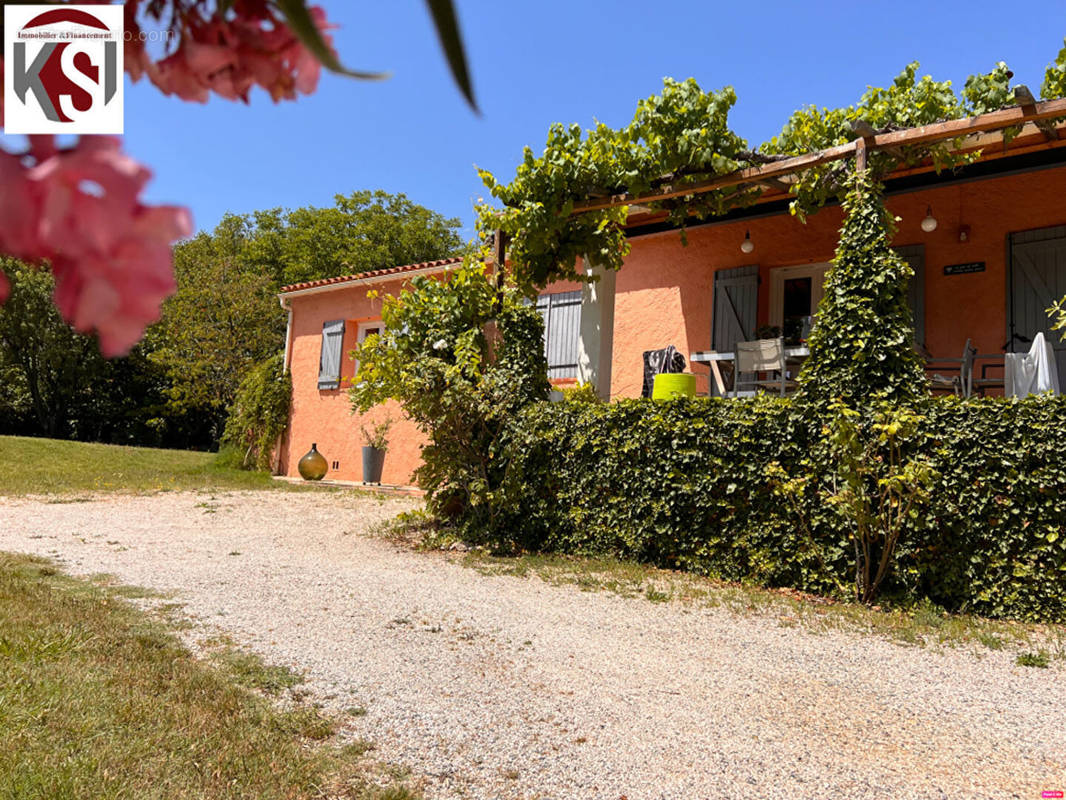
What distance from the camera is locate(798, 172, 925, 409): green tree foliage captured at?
17.4 feet

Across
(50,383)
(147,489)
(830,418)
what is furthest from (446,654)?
(50,383)

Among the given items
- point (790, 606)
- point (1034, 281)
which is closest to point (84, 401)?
point (790, 606)

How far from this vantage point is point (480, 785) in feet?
7.67

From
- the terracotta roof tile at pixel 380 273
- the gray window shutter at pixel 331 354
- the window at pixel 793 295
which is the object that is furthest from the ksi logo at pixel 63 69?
the gray window shutter at pixel 331 354

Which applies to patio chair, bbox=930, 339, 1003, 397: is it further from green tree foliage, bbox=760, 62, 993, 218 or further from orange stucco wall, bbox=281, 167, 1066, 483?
green tree foliage, bbox=760, 62, 993, 218

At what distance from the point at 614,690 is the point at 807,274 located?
716cm

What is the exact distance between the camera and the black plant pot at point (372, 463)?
1222cm

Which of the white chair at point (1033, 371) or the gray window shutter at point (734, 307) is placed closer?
the white chair at point (1033, 371)

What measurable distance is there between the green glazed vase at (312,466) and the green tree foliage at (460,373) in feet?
18.6

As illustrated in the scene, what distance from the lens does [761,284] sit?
9.07 m

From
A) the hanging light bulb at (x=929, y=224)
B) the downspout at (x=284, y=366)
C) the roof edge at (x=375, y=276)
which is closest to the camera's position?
the hanging light bulb at (x=929, y=224)

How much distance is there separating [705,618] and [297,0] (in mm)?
4582

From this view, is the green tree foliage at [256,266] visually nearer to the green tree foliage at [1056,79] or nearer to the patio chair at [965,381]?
the patio chair at [965,381]

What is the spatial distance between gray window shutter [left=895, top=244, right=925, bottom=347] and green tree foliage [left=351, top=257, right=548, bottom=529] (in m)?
4.07
